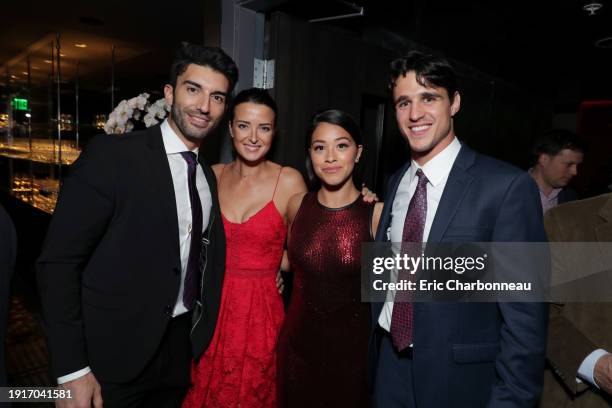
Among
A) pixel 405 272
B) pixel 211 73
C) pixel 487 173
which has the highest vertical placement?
pixel 211 73

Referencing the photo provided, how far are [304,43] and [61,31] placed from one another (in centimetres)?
468

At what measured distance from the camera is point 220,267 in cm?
192

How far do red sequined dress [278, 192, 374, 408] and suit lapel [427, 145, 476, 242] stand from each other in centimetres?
66

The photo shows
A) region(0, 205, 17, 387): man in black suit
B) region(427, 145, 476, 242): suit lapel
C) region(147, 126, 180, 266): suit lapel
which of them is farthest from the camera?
region(147, 126, 180, 266): suit lapel

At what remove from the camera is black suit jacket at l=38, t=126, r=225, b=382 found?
137 cm

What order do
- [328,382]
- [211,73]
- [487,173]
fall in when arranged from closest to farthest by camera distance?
1. [487,173]
2. [211,73]
3. [328,382]

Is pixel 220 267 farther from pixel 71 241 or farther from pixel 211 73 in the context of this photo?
pixel 211 73

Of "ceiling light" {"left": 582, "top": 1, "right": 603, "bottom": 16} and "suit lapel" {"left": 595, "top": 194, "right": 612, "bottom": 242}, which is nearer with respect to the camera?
"suit lapel" {"left": 595, "top": 194, "right": 612, "bottom": 242}

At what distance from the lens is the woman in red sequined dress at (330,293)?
188 centimetres

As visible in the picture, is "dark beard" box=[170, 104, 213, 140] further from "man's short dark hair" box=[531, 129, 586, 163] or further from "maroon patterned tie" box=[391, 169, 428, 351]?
"man's short dark hair" box=[531, 129, 586, 163]

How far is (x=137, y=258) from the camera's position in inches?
58.4

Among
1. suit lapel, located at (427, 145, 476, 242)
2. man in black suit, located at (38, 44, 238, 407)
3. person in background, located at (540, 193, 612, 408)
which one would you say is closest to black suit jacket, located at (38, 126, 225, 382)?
man in black suit, located at (38, 44, 238, 407)

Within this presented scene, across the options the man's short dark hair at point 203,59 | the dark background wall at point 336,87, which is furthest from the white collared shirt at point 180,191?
the dark background wall at point 336,87

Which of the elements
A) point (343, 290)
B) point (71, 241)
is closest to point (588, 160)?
point (343, 290)
